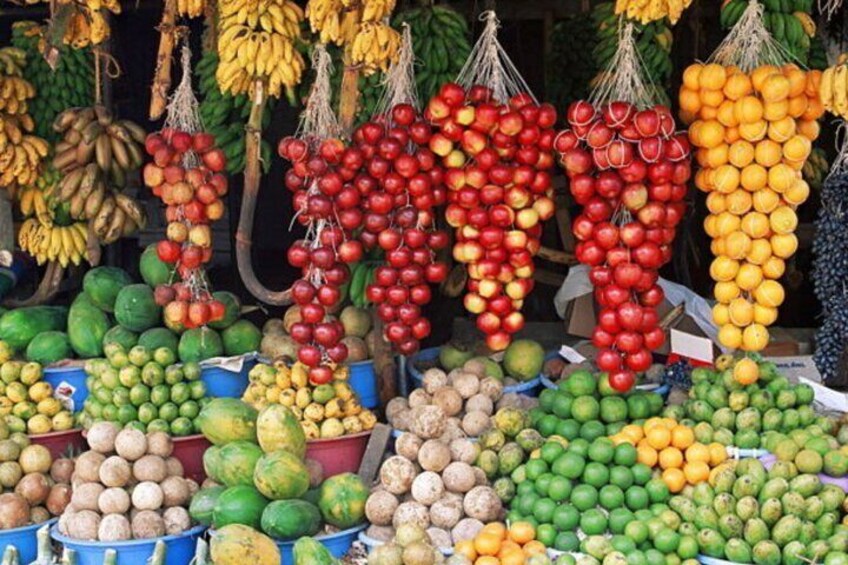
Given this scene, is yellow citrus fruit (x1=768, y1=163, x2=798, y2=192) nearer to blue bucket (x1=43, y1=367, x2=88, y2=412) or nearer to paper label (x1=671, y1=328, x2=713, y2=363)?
paper label (x1=671, y1=328, x2=713, y2=363)

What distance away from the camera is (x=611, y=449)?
11.8 ft

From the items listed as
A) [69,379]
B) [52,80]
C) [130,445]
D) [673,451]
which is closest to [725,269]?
[673,451]

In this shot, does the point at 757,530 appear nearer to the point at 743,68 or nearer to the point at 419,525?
the point at 419,525

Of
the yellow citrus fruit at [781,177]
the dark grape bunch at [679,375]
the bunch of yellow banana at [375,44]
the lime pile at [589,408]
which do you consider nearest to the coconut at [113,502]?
the lime pile at [589,408]

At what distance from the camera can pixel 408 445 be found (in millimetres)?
3766

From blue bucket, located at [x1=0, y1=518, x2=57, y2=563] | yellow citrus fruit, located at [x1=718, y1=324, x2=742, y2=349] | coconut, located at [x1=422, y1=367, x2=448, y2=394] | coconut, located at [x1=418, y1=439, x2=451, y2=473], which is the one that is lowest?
blue bucket, located at [x1=0, y1=518, x2=57, y2=563]

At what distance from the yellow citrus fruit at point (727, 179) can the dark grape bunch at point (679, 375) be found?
81 centimetres

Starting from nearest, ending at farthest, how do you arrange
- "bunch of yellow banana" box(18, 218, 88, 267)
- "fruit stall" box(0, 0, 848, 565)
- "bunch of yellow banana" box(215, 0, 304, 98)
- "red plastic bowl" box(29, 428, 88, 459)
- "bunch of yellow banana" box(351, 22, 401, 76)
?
1. "fruit stall" box(0, 0, 848, 565)
2. "bunch of yellow banana" box(351, 22, 401, 76)
3. "bunch of yellow banana" box(215, 0, 304, 98)
4. "red plastic bowl" box(29, 428, 88, 459)
5. "bunch of yellow banana" box(18, 218, 88, 267)

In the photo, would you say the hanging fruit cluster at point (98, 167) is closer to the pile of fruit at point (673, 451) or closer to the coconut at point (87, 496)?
the coconut at point (87, 496)

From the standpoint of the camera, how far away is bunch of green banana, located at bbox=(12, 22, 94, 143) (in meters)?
4.88

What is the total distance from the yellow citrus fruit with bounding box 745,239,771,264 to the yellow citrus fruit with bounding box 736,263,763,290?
23 mm

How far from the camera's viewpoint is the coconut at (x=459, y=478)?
3643mm

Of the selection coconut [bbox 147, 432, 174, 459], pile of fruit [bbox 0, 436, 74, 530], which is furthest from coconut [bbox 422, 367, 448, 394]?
pile of fruit [bbox 0, 436, 74, 530]

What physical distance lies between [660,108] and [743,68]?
11.9 inches
